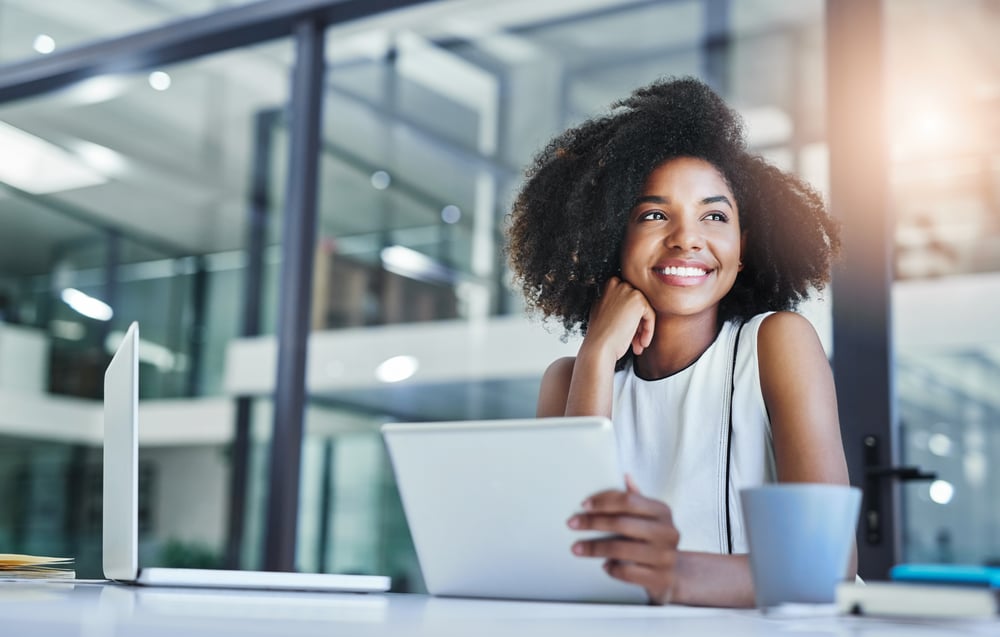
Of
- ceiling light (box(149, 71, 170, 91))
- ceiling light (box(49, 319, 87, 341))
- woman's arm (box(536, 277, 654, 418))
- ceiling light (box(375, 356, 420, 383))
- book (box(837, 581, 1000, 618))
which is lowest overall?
book (box(837, 581, 1000, 618))

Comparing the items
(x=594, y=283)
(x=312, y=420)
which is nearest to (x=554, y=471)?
(x=594, y=283)

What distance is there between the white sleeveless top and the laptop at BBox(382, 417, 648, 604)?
479 millimetres

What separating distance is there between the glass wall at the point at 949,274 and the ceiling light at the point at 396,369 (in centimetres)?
169

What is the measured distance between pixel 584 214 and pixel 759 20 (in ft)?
5.06

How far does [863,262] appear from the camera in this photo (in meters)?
2.49

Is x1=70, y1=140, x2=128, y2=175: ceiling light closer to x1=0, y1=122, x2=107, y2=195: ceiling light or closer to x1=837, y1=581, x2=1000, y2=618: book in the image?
x1=0, y1=122, x2=107, y2=195: ceiling light

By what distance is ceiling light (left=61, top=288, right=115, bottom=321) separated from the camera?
4074 mm

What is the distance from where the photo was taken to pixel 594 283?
179 cm

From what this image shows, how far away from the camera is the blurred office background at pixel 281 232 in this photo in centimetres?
341

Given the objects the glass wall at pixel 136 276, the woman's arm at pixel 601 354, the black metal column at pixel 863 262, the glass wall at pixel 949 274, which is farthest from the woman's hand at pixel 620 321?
Answer: the glass wall at pixel 136 276

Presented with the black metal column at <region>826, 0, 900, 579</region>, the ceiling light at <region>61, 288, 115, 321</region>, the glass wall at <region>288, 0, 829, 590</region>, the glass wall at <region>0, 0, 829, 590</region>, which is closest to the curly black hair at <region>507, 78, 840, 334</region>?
the black metal column at <region>826, 0, 900, 579</region>

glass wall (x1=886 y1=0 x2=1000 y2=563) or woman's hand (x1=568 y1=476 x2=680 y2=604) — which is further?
glass wall (x1=886 y1=0 x2=1000 y2=563)

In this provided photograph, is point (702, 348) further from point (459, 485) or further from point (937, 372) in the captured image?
point (937, 372)

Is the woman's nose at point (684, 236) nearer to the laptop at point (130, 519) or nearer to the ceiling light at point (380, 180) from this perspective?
the laptop at point (130, 519)
